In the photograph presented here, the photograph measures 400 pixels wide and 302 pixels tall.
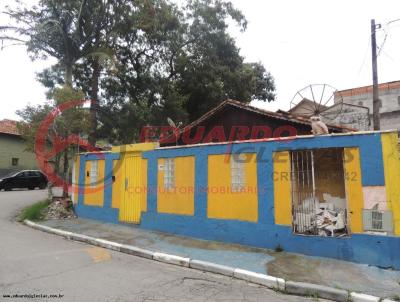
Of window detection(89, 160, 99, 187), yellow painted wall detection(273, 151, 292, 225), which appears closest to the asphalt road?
yellow painted wall detection(273, 151, 292, 225)

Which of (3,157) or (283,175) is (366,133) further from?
(3,157)

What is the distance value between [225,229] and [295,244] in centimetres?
178

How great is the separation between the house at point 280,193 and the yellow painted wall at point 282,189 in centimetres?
2

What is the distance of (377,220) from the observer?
251 inches

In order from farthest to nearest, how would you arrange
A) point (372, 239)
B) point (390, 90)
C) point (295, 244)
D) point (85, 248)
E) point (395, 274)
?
point (390, 90) → point (85, 248) → point (295, 244) → point (372, 239) → point (395, 274)

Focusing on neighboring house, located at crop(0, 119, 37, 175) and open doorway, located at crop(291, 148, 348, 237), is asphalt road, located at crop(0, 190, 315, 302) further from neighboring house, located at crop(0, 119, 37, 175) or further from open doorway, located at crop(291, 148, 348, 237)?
neighboring house, located at crop(0, 119, 37, 175)

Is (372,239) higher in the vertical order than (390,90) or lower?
lower

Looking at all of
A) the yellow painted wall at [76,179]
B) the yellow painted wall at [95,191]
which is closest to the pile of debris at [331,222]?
the yellow painted wall at [95,191]

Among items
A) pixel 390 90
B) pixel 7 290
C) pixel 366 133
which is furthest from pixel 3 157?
pixel 390 90

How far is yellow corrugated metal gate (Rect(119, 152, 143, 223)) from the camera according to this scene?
10211mm

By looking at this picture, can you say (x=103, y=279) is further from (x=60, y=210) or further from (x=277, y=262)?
(x=60, y=210)

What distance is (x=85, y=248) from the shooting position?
7.97 meters

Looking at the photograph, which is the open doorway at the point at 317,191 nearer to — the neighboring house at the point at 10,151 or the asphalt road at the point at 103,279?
the asphalt road at the point at 103,279

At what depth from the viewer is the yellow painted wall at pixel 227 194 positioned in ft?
25.9
